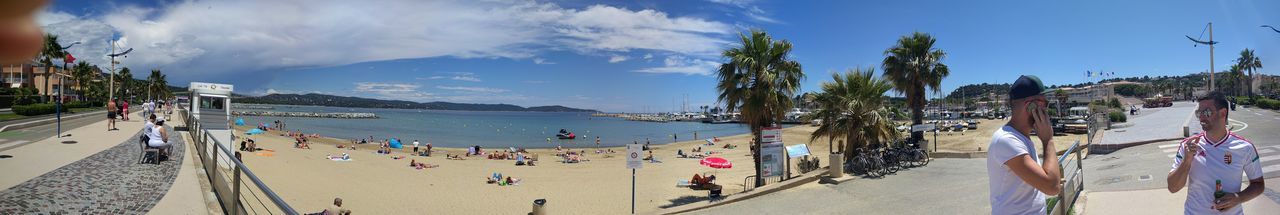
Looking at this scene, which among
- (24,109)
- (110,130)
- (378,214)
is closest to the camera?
(378,214)

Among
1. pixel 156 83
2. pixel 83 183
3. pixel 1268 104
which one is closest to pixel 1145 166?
pixel 83 183

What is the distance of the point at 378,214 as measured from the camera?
15141mm

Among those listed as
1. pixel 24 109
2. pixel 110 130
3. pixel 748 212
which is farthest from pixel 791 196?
pixel 24 109

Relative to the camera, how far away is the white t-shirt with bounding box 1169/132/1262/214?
3.59 meters

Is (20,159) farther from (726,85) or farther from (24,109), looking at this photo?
(24,109)

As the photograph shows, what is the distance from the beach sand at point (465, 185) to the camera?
53.9ft

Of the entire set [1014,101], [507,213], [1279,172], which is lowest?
[507,213]

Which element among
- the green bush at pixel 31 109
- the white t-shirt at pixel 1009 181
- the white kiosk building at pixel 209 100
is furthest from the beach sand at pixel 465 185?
the white t-shirt at pixel 1009 181

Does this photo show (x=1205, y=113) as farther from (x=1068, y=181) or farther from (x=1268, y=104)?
(x=1268, y=104)

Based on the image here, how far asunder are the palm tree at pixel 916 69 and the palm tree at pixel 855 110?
5.16m

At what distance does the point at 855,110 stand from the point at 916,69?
699cm

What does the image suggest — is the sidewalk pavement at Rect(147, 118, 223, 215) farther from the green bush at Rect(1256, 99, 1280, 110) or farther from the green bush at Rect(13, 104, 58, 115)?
the green bush at Rect(1256, 99, 1280, 110)

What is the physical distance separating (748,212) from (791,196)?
1.84 meters

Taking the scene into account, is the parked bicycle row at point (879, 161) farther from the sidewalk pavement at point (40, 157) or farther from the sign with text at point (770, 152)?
the sidewalk pavement at point (40, 157)
